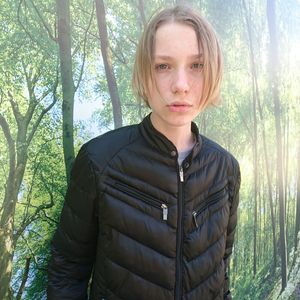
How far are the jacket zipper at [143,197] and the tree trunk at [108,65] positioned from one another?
542mm

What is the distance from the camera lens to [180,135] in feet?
3.79

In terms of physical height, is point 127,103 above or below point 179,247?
above

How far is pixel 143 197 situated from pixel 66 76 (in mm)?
604

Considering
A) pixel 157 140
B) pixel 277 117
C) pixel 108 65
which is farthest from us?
pixel 277 117

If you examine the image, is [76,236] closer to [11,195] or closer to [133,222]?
[133,222]

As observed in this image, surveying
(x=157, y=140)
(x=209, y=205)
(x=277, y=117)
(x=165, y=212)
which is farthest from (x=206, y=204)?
(x=277, y=117)

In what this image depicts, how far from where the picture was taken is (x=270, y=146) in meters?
2.14

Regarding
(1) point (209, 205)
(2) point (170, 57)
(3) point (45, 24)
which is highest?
(3) point (45, 24)

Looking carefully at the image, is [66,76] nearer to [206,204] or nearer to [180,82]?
[180,82]

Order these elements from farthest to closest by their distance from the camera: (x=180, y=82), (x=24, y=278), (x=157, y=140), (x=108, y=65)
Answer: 1. (x=108, y=65)
2. (x=24, y=278)
3. (x=157, y=140)
4. (x=180, y=82)

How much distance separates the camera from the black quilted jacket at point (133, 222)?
3.54 feet

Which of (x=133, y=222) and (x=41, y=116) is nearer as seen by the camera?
(x=133, y=222)

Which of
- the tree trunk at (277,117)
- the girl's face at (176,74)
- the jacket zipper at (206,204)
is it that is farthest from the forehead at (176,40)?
the tree trunk at (277,117)

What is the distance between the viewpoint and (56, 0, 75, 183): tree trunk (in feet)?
4.53
